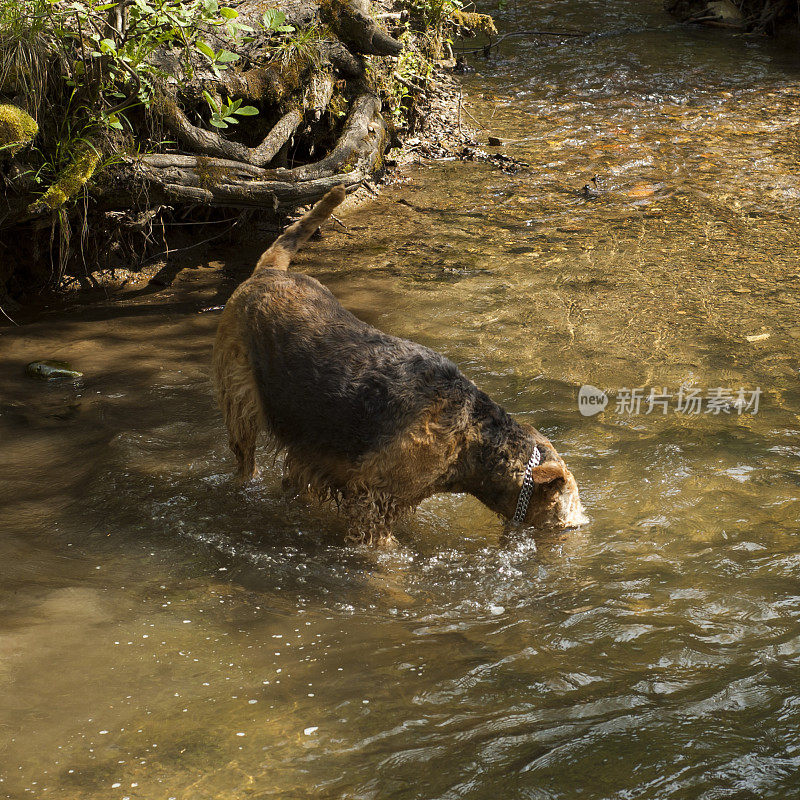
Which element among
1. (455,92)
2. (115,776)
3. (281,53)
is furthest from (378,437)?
(455,92)

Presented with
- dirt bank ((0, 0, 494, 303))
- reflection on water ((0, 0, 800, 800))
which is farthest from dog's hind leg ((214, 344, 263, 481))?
dirt bank ((0, 0, 494, 303))

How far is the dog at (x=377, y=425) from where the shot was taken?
374 centimetres

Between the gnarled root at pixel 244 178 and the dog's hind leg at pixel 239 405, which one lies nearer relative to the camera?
the dog's hind leg at pixel 239 405

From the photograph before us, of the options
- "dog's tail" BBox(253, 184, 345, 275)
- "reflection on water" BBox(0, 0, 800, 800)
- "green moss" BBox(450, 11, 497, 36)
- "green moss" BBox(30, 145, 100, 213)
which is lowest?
"reflection on water" BBox(0, 0, 800, 800)

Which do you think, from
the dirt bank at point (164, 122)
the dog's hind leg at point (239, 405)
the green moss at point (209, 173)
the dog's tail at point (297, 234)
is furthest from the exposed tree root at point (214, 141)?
the dog's hind leg at point (239, 405)

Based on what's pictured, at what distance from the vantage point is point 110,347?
5.88 meters

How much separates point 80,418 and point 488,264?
3717mm

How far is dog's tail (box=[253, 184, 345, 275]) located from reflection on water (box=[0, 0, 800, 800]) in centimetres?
113

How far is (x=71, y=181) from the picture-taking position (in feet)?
18.5

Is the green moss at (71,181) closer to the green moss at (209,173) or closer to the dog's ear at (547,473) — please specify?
the green moss at (209,173)

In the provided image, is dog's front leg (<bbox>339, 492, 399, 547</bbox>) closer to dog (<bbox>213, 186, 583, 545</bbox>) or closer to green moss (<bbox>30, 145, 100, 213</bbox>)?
dog (<bbox>213, 186, 583, 545</bbox>)

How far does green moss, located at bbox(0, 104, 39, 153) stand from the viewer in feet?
16.8

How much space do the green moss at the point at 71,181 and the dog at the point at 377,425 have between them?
7.37ft

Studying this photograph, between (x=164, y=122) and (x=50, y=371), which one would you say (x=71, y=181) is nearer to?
(x=164, y=122)
